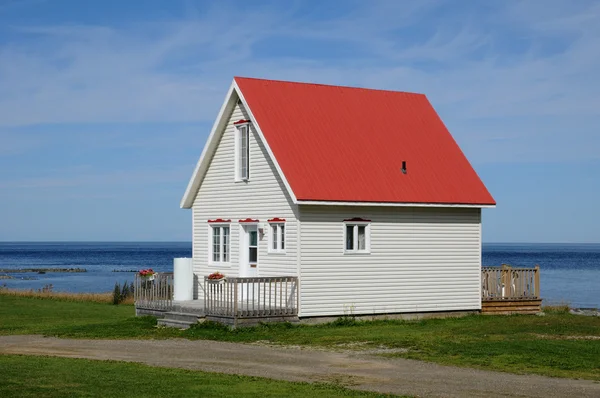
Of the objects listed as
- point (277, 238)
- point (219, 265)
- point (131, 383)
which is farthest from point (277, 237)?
point (131, 383)

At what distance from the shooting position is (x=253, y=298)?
27.9 metres

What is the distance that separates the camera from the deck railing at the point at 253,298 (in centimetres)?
2820

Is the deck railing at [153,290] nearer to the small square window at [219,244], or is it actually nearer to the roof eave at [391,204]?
the small square window at [219,244]

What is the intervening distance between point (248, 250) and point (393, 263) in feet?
15.3

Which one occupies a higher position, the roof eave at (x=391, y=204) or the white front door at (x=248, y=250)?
the roof eave at (x=391, y=204)

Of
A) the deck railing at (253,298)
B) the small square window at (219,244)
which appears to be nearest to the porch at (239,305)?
the deck railing at (253,298)

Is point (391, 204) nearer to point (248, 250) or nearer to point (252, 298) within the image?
point (248, 250)

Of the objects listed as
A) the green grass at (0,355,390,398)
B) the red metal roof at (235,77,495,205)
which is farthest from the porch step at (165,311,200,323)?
the green grass at (0,355,390,398)

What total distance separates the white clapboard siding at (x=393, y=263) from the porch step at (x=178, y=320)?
3.26 metres

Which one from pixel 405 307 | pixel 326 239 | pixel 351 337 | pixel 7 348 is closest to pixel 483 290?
pixel 405 307

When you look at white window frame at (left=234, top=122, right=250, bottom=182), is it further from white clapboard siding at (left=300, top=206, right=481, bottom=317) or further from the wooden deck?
the wooden deck

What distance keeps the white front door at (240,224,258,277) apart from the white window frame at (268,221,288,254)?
3.74 ft

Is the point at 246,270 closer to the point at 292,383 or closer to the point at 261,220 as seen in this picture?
the point at 261,220

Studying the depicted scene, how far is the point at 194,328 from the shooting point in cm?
2861
